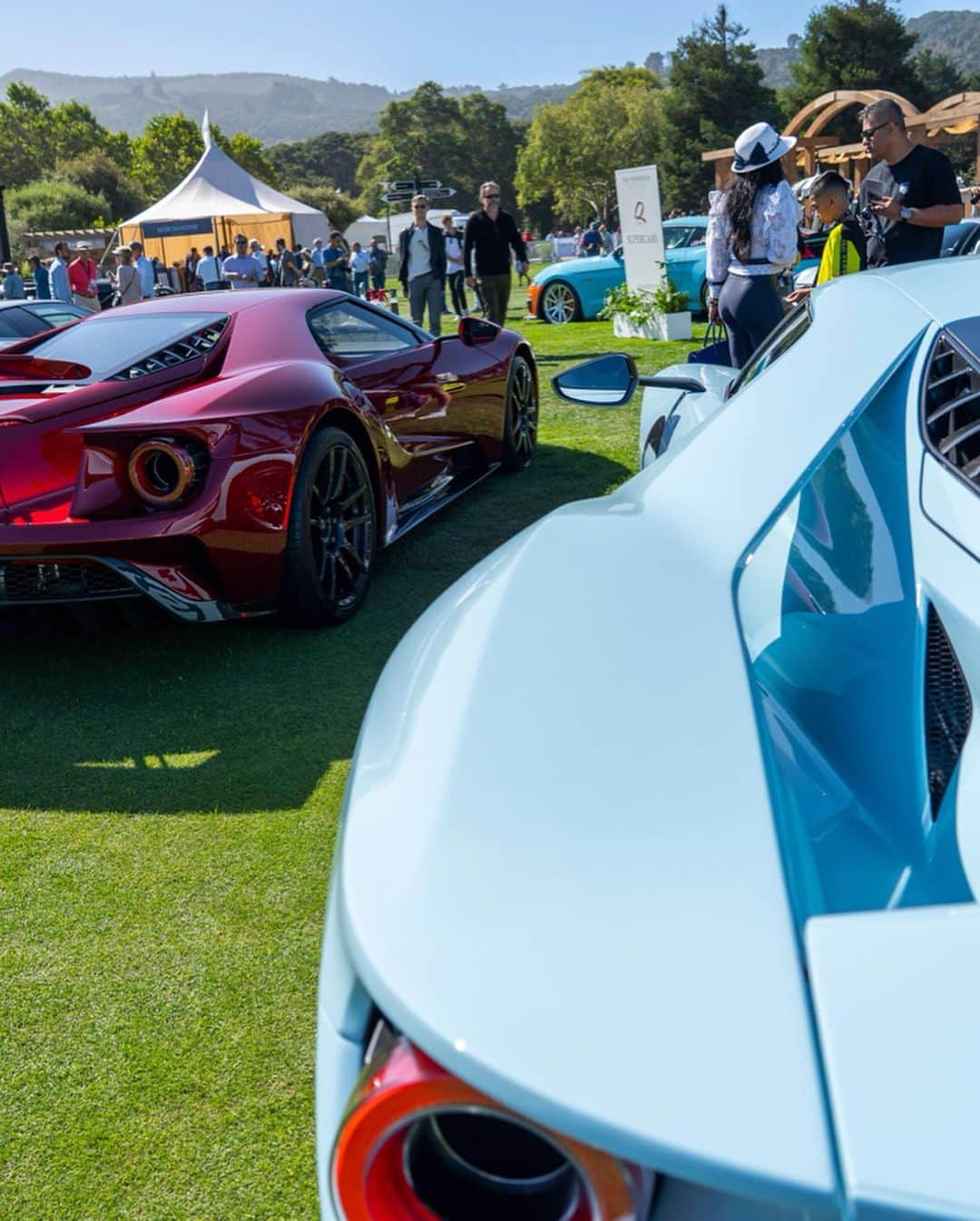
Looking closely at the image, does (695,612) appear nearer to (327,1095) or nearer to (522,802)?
(522,802)

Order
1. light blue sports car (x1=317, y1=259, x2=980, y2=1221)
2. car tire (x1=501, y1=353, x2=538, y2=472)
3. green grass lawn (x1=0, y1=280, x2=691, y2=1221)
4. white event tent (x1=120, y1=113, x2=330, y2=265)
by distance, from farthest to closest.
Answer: white event tent (x1=120, y1=113, x2=330, y2=265), car tire (x1=501, y1=353, x2=538, y2=472), green grass lawn (x1=0, y1=280, x2=691, y2=1221), light blue sports car (x1=317, y1=259, x2=980, y2=1221)

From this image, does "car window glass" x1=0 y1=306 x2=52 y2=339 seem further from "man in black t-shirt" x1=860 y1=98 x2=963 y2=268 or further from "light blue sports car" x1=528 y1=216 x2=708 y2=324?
"light blue sports car" x1=528 y1=216 x2=708 y2=324

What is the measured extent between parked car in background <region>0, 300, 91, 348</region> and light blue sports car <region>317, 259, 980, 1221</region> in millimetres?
7060

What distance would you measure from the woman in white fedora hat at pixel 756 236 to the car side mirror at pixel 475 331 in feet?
3.87

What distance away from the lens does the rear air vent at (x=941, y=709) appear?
1.16m

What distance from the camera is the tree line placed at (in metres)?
62.7

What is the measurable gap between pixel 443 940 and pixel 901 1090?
33 cm

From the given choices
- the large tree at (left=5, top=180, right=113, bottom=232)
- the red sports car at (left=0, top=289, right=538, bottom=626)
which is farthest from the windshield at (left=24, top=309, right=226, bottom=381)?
the large tree at (left=5, top=180, right=113, bottom=232)

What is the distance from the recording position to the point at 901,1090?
0.67 m

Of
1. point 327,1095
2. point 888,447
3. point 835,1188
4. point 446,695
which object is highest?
point 888,447

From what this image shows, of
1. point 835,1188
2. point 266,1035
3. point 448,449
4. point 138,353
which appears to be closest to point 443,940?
point 835,1188

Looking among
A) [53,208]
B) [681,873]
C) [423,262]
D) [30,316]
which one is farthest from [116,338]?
[53,208]

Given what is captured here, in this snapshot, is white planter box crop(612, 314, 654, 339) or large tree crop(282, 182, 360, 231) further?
large tree crop(282, 182, 360, 231)

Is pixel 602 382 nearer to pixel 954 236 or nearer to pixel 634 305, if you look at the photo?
pixel 954 236
